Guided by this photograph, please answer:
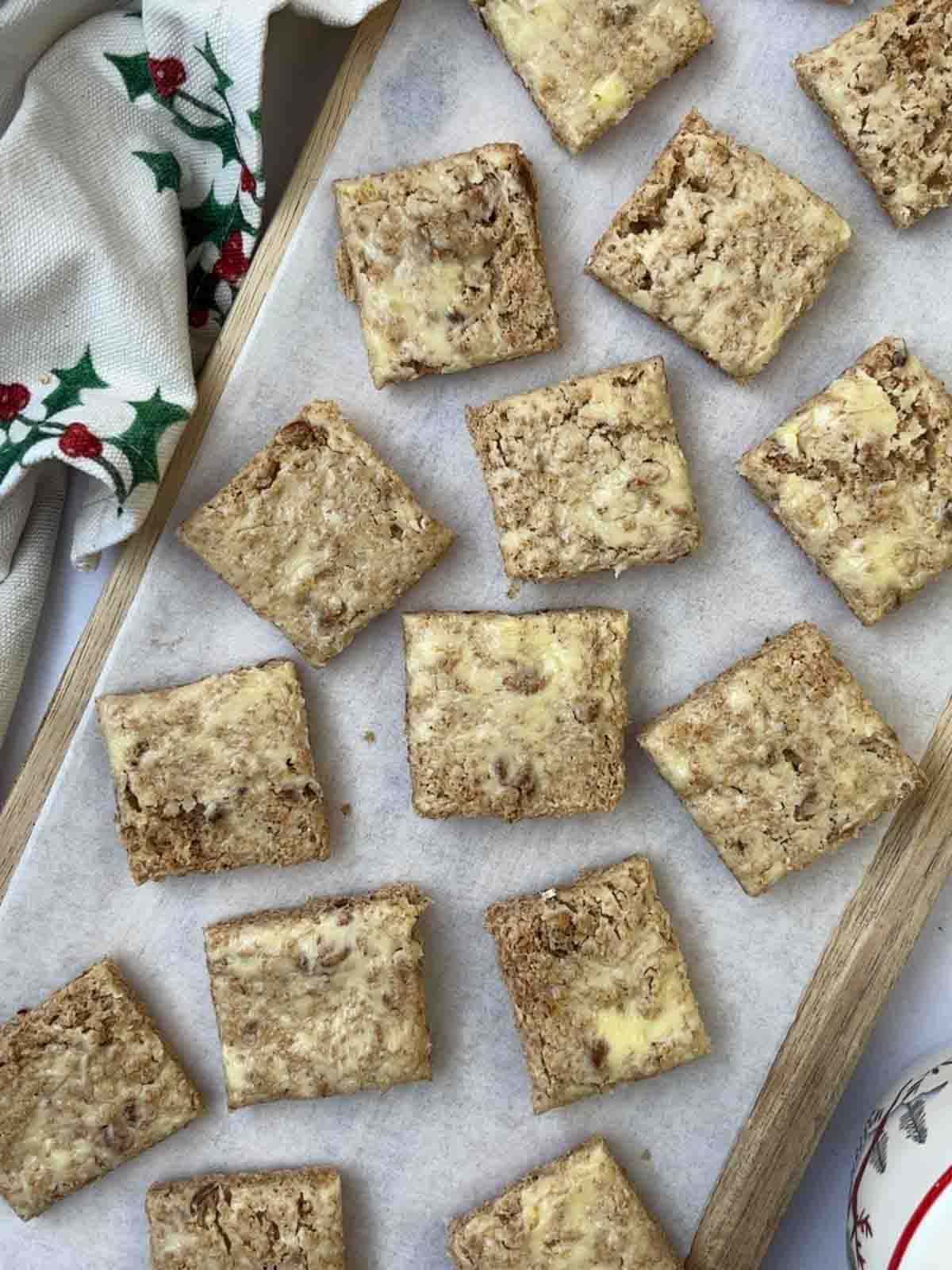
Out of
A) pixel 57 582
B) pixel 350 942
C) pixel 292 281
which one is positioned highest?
pixel 292 281

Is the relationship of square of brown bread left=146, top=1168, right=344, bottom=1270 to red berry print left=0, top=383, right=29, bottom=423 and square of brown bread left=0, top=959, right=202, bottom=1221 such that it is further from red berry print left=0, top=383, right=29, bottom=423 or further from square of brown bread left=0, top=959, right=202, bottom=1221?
Result: red berry print left=0, top=383, right=29, bottom=423

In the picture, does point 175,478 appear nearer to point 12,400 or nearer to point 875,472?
point 12,400

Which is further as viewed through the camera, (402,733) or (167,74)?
(402,733)

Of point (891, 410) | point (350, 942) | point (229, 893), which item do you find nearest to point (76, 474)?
point (229, 893)

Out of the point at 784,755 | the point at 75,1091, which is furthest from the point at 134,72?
the point at 75,1091

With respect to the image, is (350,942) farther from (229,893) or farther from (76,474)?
(76,474)

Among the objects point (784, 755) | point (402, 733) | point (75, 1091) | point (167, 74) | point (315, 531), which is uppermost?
point (167, 74)

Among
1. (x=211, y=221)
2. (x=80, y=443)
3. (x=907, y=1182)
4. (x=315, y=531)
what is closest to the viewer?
(x=907, y=1182)
